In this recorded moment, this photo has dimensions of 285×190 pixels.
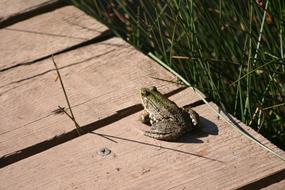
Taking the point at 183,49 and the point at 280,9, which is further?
the point at 183,49

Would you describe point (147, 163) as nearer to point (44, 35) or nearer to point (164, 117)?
point (164, 117)

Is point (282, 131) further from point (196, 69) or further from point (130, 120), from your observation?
point (130, 120)

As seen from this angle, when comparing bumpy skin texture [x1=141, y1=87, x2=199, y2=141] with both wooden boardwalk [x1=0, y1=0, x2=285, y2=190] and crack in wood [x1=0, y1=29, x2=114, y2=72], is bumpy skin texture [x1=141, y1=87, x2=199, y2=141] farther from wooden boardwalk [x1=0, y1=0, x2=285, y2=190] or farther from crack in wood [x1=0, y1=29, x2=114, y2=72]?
crack in wood [x1=0, y1=29, x2=114, y2=72]

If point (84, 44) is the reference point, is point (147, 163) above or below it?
below

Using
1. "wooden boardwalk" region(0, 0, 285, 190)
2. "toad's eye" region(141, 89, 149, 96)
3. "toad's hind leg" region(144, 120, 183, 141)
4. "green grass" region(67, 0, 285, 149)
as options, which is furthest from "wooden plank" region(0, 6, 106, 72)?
"toad's hind leg" region(144, 120, 183, 141)

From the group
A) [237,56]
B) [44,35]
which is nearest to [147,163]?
[237,56]

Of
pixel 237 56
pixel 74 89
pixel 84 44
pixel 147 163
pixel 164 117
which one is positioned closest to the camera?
pixel 147 163

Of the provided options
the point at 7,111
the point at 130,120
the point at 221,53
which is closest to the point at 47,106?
the point at 7,111
